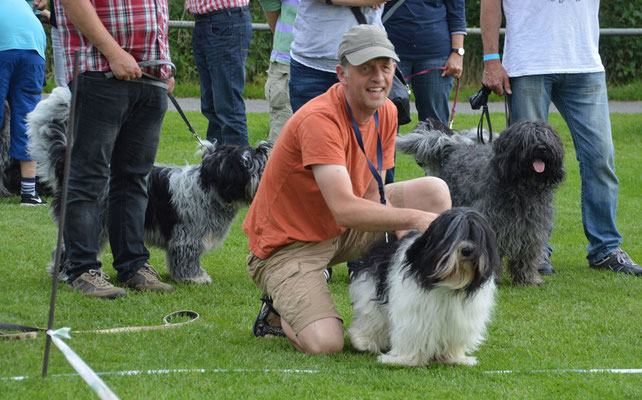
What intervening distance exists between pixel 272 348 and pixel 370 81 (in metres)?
1.24

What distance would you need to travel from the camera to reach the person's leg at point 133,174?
188 inches

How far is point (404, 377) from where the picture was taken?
131 inches

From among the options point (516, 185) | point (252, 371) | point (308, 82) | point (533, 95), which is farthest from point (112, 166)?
point (533, 95)

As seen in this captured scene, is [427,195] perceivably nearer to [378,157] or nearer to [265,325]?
[378,157]

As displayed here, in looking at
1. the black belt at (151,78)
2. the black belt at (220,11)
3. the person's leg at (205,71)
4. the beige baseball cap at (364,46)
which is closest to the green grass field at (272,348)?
the black belt at (151,78)

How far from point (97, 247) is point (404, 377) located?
2236 millimetres

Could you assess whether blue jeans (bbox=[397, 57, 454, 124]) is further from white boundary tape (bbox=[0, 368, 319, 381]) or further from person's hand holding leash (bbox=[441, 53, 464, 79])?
white boundary tape (bbox=[0, 368, 319, 381])

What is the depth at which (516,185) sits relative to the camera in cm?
512

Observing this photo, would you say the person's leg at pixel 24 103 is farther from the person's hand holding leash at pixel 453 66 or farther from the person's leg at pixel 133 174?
the person's hand holding leash at pixel 453 66

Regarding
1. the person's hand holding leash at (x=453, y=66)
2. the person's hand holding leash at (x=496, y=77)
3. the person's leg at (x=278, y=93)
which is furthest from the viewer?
the person's leg at (x=278, y=93)

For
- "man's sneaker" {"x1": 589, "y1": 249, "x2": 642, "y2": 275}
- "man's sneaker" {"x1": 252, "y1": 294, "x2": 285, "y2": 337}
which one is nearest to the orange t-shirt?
"man's sneaker" {"x1": 252, "y1": 294, "x2": 285, "y2": 337}

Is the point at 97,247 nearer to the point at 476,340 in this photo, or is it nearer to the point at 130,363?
the point at 130,363

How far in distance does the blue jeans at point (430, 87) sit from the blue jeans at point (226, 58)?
1.48 metres

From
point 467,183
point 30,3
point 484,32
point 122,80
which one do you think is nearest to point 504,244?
point 467,183
